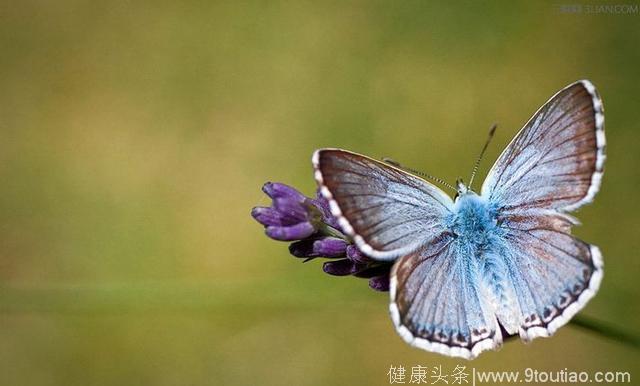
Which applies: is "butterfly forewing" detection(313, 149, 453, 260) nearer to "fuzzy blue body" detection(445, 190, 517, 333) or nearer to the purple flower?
"fuzzy blue body" detection(445, 190, 517, 333)

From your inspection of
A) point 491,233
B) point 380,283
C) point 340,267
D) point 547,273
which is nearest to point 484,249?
point 491,233

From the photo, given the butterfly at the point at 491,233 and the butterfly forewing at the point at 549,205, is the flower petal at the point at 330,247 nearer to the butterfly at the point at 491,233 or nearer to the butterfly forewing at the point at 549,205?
the butterfly at the point at 491,233

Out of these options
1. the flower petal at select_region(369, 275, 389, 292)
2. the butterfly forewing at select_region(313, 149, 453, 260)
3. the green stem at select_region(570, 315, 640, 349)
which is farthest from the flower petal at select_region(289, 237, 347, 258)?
the green stem at select_region(570, 315, 640, 349)

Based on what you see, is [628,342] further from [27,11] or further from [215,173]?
[27,11]

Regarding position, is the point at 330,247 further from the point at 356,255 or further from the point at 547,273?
the point at 547,273

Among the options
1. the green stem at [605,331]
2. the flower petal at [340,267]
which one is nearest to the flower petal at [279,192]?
the flower petal at [340,267]

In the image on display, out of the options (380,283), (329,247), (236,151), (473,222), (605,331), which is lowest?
(605,331)
